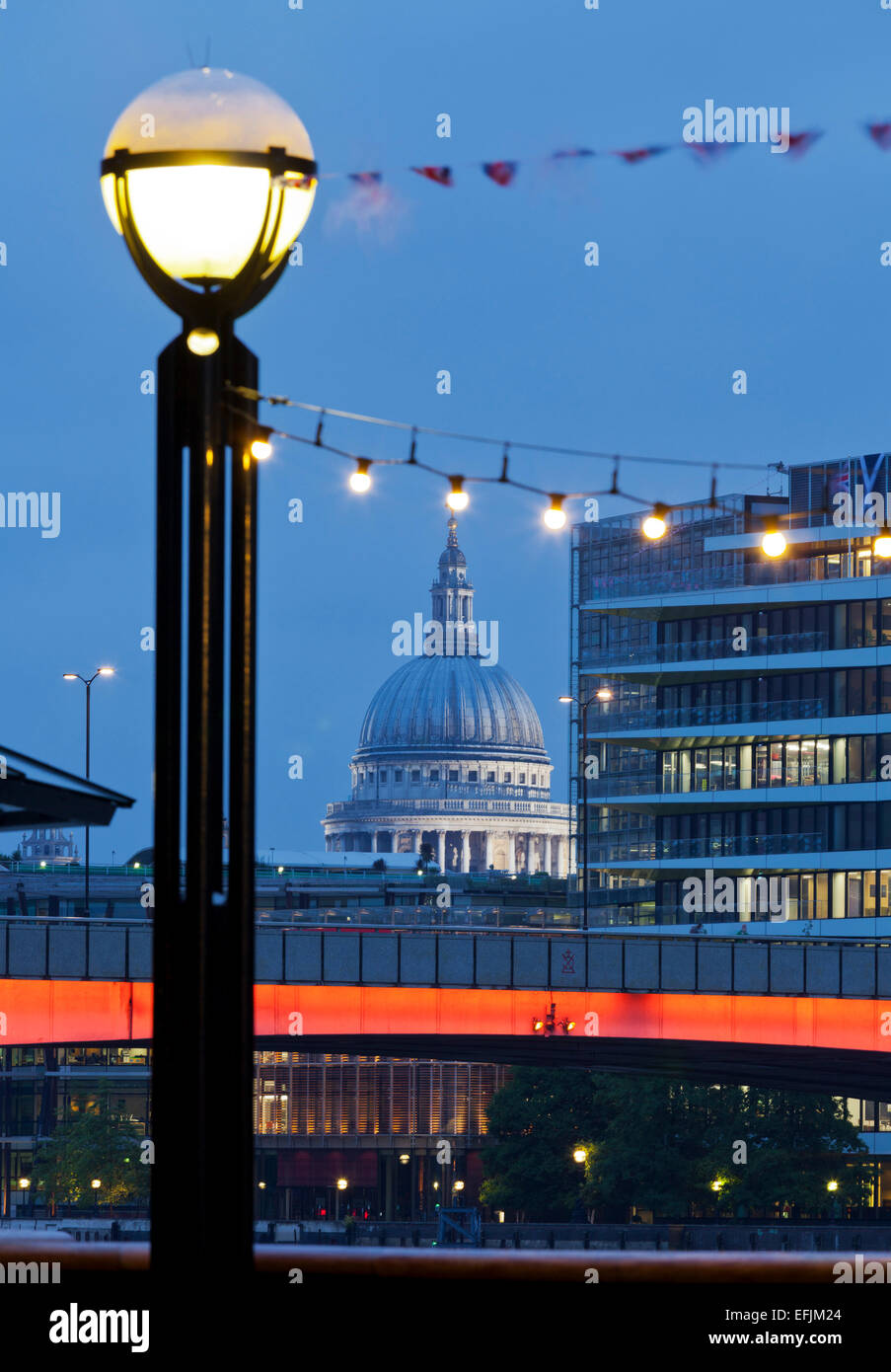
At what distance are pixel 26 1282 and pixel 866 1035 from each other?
1880 inches

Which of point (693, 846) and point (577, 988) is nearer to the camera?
point (577, 988)

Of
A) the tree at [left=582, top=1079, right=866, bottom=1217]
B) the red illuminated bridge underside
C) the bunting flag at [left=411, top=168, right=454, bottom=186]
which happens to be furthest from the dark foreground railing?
the tree at [left=582, top=1079, right=866, bottom=1217]

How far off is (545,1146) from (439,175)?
83.9 metres

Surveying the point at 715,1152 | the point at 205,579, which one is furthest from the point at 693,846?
the point at 205,579

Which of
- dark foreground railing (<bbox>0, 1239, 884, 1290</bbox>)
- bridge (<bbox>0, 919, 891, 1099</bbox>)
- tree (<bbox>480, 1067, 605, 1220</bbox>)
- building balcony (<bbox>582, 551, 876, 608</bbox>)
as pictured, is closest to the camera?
dark foreground railing (<bbox>0, 1239, 884, 1290</bbox>)

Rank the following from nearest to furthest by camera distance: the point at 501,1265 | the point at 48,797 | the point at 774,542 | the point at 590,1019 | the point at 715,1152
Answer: the point at 501,1265
the point at 48,797
the point at 774,542
the point at 590,1019
the point at 715,1152

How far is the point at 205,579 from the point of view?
6.59 meters

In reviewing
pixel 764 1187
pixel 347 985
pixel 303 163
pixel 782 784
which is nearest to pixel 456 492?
pixel 303 163

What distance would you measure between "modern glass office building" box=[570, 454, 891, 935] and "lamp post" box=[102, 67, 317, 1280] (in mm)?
79996

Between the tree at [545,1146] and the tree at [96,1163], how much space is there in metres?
17.2

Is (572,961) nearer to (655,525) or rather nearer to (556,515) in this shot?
(655,525)

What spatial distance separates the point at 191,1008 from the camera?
21.1ft

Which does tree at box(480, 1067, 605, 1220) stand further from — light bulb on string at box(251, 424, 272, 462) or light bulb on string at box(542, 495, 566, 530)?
light bulb on string at box(251, 424, 272, 462)

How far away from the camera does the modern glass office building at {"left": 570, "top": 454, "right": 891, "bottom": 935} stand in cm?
9038
